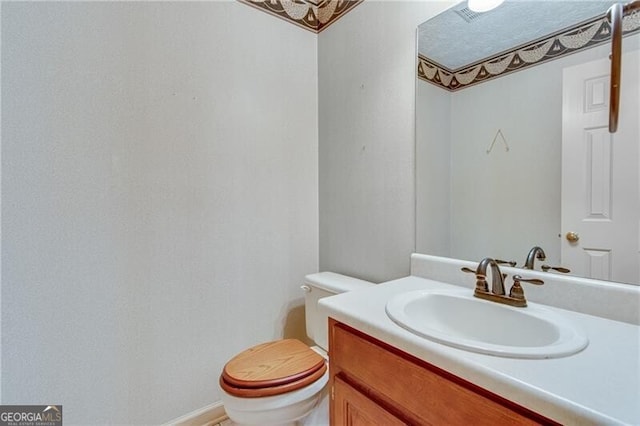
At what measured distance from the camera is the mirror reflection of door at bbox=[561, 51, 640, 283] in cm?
74

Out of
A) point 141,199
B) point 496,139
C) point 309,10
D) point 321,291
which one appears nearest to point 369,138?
point 496,139

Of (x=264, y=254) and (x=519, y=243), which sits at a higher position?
(x=519, y=243)

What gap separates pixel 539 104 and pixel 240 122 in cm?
124

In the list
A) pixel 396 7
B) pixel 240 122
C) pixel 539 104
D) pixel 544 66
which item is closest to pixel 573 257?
pixel 539 104

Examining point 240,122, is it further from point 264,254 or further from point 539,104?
point 539,104

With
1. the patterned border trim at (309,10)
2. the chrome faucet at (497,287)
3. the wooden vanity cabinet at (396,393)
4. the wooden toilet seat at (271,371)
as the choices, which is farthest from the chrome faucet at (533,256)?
the patterned border trim at (309,10)

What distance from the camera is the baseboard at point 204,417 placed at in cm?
127

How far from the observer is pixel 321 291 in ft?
4.66

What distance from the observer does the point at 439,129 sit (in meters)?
1.21

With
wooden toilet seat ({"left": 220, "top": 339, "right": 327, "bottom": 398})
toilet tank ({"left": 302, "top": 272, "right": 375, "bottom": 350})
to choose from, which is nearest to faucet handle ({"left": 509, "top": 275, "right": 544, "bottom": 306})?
toilet tank ({"left": 302, "top": 272, "right": 375, "bottom": 350})

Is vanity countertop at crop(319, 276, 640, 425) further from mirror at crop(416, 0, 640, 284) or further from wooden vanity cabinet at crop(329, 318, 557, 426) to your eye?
mirror at crop(416, 0, 640, 284)

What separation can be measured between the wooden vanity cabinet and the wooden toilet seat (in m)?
0.23

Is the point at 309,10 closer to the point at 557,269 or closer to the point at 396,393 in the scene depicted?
the point at 557,269

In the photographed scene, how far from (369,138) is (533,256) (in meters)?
0.85
